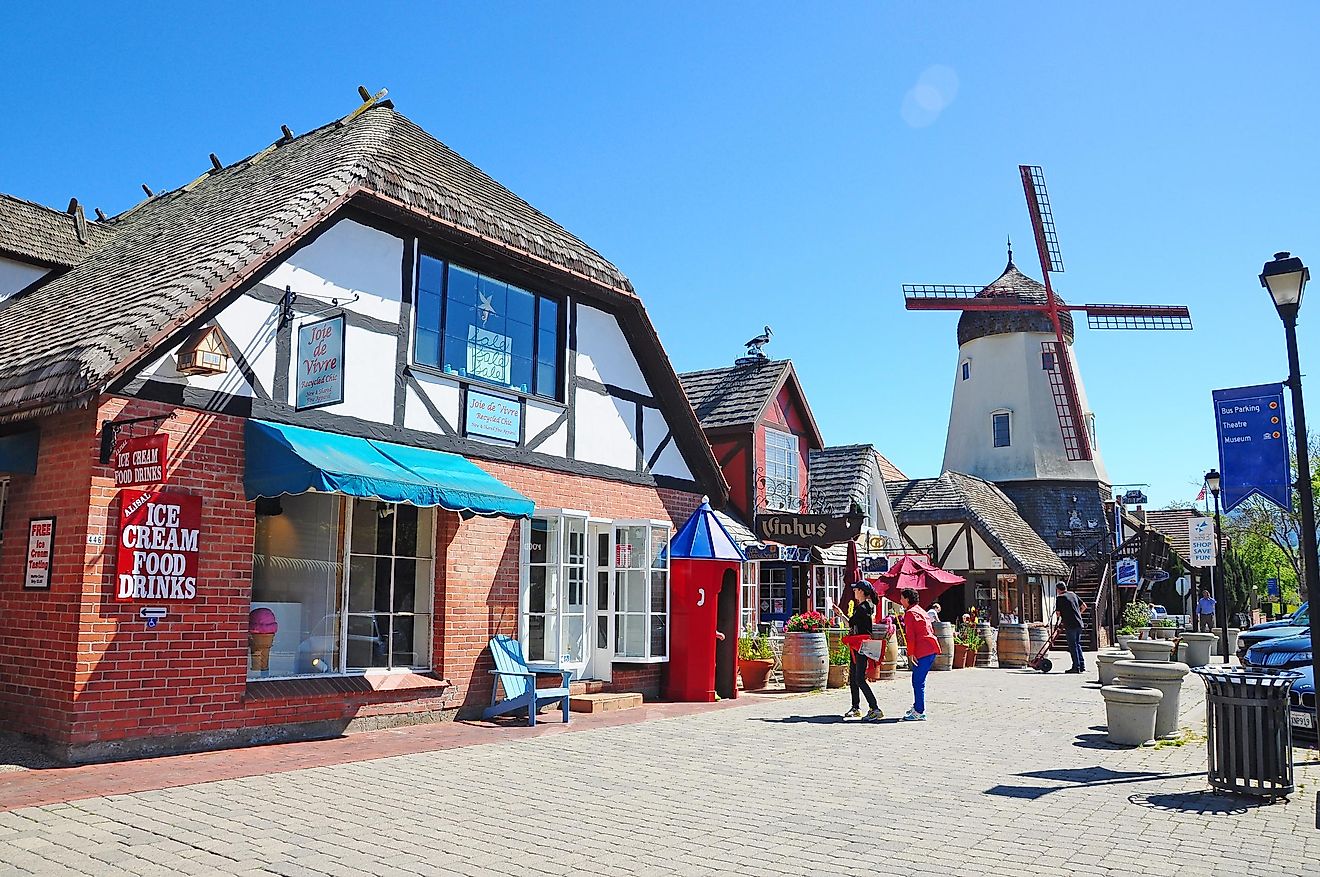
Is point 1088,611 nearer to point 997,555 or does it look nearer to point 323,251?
point 997,555

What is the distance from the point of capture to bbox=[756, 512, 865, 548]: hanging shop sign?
59.9ft

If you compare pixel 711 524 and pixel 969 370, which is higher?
pixel 969 370

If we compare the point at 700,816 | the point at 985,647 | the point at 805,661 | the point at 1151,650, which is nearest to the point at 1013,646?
the point at 985,647

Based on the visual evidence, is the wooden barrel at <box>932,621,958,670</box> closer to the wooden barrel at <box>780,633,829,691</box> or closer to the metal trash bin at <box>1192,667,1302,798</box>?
the wooden barrel at <box>780,633,829,691</box>

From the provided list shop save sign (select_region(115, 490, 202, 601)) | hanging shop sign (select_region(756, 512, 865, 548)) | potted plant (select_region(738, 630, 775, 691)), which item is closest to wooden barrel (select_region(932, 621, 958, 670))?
hanging shop sign (select_region(756, 512, 865, 548))

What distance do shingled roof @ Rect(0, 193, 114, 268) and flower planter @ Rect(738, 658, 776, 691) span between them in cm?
1115

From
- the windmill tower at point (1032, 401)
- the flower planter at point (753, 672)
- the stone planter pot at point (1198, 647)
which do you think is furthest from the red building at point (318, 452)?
the windmill tower at point (1032, 401)

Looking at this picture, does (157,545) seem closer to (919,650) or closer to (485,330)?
(485,330)

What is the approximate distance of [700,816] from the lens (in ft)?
23.6

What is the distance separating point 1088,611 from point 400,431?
28836 mm

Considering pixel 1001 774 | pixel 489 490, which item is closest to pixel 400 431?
pixel 489 490

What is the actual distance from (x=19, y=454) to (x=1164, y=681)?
1164cm

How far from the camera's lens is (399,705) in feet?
36.7

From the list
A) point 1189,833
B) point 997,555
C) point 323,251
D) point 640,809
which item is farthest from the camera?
point 997,555
